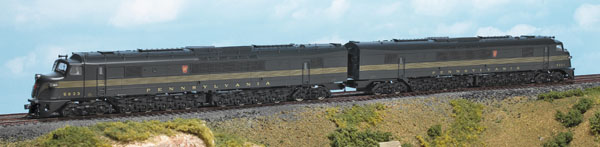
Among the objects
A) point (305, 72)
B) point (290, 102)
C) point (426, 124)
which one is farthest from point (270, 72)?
point (426, 124)

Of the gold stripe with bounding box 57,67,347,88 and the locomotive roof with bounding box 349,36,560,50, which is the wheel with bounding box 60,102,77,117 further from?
the locomotive roof with bounding box 349,36,560,50

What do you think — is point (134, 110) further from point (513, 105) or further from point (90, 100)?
point (513, 105)

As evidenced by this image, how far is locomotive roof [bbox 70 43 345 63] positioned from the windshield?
0.58 meters

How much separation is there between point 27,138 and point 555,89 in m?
29.3

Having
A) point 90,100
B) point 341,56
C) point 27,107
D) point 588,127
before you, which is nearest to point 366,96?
point 341,56

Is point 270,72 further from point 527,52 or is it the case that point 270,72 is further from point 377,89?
point 527,52

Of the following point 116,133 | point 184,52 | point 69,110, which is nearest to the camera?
point 116,133

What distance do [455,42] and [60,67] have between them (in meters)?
22.8

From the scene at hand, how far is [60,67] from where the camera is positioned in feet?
98.5

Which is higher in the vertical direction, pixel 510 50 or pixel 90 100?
pixel 510 50

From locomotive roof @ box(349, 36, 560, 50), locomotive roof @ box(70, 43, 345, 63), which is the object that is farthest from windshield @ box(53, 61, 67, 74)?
locomotive roof @ box(349, 36, 560, 50)

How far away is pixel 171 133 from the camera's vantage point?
25734 millimetres

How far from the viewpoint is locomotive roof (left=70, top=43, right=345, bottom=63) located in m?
29.8

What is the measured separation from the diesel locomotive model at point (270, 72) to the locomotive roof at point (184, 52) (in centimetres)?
5
